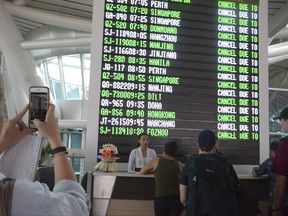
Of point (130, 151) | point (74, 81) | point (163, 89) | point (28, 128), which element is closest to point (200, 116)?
point (163, 89)

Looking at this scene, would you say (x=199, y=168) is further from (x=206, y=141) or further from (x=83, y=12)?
(x=83, y=12)

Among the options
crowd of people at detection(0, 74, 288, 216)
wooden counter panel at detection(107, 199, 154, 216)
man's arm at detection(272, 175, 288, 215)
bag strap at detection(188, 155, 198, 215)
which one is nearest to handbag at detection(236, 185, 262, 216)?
crowd of people at detection(0, 74, 288, 216)

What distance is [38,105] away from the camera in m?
1.34

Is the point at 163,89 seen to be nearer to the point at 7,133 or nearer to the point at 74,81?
the point at 7,133

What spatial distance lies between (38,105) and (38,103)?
10 mm

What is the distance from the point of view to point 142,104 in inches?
218

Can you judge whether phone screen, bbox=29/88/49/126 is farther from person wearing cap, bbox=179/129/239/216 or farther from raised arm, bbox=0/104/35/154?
person wearing cap, bbox=179/129/239/216

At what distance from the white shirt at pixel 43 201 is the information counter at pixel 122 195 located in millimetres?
3899

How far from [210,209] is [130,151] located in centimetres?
276

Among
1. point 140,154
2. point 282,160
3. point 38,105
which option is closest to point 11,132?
point 38,105

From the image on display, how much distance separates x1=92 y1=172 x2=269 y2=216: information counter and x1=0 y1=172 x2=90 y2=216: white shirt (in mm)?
3899

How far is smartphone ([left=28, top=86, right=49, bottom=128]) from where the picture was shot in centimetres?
131

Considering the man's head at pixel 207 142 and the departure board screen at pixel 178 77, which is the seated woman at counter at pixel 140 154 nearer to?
the departure board screen at pixel 178 77

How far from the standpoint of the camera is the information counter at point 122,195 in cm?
502
